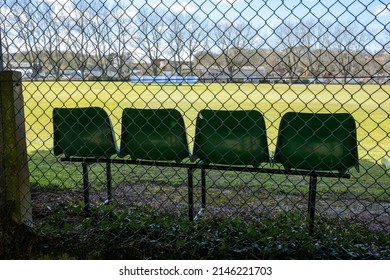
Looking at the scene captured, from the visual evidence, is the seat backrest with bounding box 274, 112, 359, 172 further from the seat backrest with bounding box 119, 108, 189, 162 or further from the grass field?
the seat backrest with bounding box 119, 108, 189, 162

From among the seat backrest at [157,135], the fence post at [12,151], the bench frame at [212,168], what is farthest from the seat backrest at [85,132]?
the fence post at [12,151]

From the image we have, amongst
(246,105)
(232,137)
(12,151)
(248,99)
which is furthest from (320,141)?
(246,105)

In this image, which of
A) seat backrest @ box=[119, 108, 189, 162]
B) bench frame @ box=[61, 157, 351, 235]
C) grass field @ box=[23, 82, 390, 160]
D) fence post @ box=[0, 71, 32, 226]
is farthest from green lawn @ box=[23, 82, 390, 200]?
fence post @ box=[0, 71, 32, 226]

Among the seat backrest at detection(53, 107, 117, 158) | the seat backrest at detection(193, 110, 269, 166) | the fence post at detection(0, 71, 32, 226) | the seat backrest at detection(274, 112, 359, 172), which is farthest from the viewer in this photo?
the seat backrest at detection(53, 107, 117, 158)

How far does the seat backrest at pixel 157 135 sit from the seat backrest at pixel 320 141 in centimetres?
79

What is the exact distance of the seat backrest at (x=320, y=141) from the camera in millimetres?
3217

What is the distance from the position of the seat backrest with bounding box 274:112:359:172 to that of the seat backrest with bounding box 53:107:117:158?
1394mm

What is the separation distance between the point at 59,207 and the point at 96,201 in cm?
57

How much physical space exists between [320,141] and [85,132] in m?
1.85

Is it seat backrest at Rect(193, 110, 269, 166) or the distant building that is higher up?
the distant building

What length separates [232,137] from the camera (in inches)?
137

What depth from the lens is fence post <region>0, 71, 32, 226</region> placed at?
2.89 m

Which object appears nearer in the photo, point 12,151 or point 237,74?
point 237,74

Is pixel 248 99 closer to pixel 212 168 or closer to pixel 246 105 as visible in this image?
pixel 212 168
